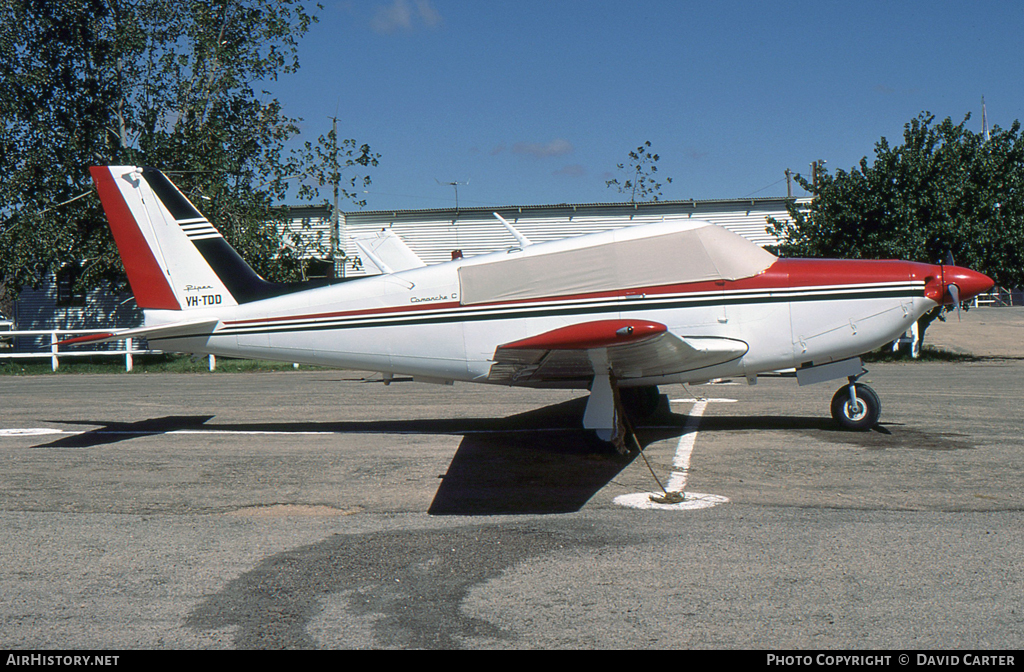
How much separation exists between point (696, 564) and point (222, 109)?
85.6ft

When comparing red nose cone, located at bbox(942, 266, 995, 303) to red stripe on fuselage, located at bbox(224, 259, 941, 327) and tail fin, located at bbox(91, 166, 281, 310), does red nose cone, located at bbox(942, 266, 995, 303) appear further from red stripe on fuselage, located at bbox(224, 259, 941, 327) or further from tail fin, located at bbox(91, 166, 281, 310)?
tail fin, located at bbox(91, 166, 281, 310)

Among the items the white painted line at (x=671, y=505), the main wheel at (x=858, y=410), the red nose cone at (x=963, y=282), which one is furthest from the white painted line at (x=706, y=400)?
the white painted line at (x=671, y=505)

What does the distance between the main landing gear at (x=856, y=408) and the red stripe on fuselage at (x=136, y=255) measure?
315 inches

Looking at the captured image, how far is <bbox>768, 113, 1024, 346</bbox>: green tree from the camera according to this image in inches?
749

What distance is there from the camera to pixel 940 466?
7176 mm

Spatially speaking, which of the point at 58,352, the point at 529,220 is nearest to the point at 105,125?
the point at 58,352

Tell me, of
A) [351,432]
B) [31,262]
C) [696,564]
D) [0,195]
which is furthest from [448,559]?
[0,195]

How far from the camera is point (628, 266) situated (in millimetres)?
8516

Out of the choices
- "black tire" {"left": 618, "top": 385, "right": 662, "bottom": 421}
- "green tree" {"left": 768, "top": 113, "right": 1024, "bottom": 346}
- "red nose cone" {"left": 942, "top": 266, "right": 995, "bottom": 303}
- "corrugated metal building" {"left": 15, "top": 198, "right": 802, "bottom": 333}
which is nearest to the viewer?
"red nose cone" {"left": 942, "top": 266, "right": 995, "bottom": 303}

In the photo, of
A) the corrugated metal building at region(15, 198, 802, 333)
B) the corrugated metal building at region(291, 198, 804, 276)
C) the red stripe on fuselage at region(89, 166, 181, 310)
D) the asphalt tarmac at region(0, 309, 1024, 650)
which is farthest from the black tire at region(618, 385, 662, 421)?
the corrugated metal building at region(291, 198, 804, 276)

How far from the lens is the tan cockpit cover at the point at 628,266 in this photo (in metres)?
8.50

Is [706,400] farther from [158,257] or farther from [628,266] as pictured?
[158,257]

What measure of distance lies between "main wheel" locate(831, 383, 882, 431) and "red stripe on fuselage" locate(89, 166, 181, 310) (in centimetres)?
801

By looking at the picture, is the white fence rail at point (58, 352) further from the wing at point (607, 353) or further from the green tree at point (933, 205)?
the green tree at point (933, 205)
